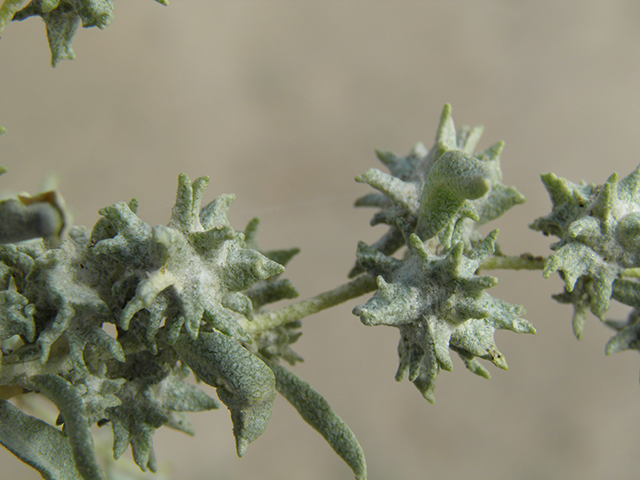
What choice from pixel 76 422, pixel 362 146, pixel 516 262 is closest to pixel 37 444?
pixel 76 422

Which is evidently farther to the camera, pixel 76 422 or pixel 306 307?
pixel 306 307

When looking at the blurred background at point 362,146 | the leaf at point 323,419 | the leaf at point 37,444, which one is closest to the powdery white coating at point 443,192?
the leaf at point 323,419

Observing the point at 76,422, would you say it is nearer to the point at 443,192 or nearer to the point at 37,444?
the point at 37,444

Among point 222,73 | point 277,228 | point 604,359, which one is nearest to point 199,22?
point 222,73

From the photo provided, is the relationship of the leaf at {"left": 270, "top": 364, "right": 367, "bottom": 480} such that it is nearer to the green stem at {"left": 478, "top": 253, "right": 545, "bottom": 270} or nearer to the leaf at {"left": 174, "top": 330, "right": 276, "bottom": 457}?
the leaf at {"left": 174, "top": 330, "right": 276, "bottom": 457}

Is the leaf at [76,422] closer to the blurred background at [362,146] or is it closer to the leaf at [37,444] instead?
the leaf at [37,444]

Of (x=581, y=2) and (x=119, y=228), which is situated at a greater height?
(x=581, y=2)

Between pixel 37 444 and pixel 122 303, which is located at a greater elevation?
pixel 122 303

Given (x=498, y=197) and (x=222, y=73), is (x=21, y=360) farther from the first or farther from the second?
(x=222, y=73)
